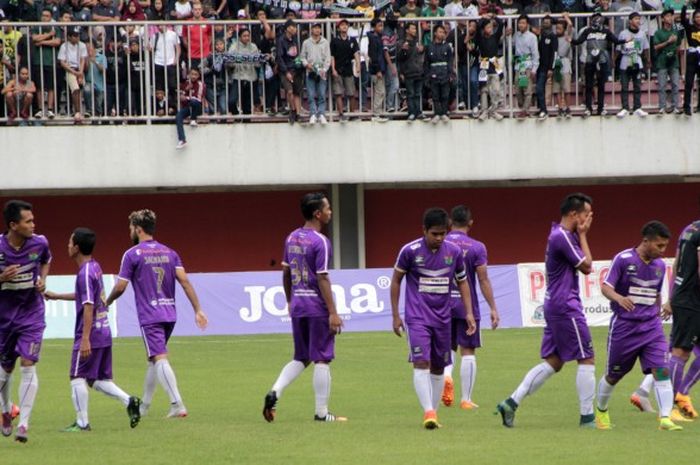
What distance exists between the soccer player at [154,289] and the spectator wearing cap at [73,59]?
1537 cm

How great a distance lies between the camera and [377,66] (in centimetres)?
2908

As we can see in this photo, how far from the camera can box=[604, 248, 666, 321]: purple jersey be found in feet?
41.3

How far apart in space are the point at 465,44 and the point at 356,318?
6.35 meters

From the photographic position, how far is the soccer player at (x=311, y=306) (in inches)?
516

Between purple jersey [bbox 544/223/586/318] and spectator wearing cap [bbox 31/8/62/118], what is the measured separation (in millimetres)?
18016

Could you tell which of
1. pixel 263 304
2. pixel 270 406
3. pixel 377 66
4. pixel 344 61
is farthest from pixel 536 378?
pixel 377 66

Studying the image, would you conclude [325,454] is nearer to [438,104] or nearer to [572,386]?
[572,386]

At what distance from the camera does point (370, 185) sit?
3378 centimetres

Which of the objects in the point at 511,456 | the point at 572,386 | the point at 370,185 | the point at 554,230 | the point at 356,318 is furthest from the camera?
the point at 370,185

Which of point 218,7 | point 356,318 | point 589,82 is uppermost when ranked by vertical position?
point 218,7

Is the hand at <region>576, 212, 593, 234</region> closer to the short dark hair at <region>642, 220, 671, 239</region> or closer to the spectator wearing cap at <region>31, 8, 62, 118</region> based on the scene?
the short dark hair at <region>642, 220, 671, 239</region>

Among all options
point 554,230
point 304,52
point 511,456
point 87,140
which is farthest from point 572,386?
point 87,140

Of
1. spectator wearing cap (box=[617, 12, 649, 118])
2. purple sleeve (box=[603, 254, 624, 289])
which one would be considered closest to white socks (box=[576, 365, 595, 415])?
purple sleeve (box=[603, 254, 624, 289])

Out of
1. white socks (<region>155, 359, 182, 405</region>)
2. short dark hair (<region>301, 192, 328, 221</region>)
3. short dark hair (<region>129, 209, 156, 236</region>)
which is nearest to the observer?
short dark hair (<region>301, 192, 328, 221</region>)
